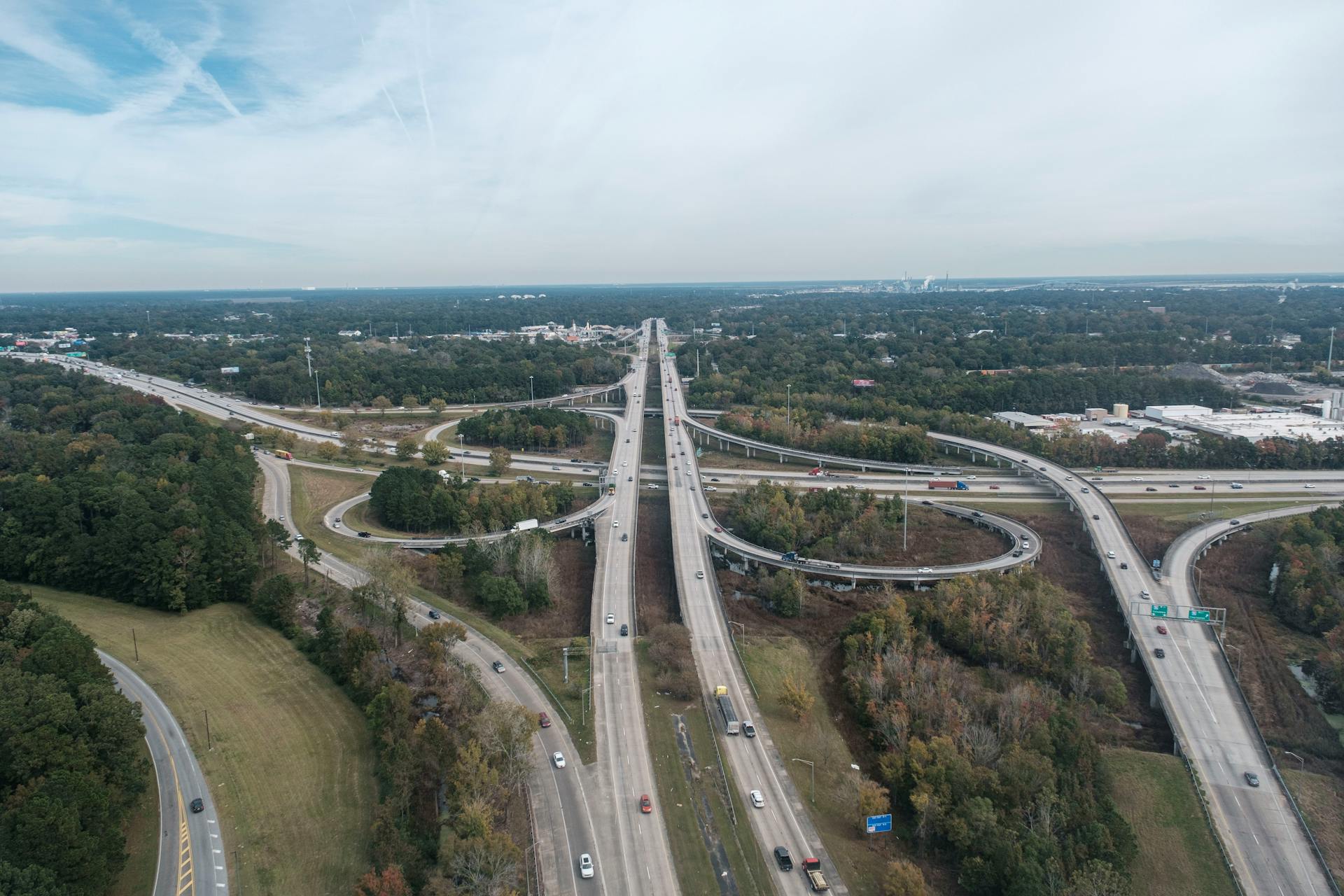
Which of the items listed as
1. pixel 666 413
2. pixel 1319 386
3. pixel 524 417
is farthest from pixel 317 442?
pixel 1319 386

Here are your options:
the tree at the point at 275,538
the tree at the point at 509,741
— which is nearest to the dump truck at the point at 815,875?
the tree at the point at 509,741

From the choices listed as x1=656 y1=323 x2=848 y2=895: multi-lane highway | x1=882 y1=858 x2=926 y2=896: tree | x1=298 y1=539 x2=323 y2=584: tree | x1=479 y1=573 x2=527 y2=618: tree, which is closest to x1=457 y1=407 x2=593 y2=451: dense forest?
x1=656 y1=323 x2=848 y2=895: multi-lane highway

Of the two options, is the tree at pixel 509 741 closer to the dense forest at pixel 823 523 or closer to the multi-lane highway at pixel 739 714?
the multi-lane highway at pixel 739 714

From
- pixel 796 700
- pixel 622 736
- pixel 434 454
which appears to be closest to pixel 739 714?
pixel 796 700

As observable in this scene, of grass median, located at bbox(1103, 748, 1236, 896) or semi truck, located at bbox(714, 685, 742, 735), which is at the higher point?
semi truck, located at bbox(714, 685, 742, 735)

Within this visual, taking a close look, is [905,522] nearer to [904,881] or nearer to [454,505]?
[454,505]

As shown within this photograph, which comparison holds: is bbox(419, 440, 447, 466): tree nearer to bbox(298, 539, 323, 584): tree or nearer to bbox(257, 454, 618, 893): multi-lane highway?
bbox(298, 539, 323, 584): tree

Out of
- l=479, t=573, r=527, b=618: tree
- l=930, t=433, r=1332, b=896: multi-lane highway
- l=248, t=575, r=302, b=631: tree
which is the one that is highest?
l=248, t=575, r=302, b=631: tree
